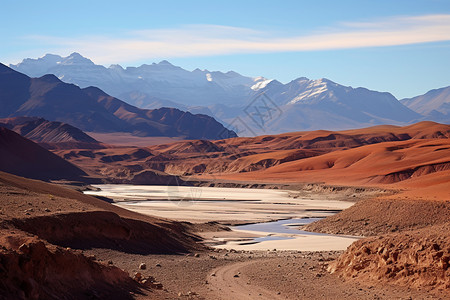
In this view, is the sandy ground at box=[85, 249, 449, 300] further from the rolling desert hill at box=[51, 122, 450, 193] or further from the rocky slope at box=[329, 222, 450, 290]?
the rolling desert hill at box=[51, 122, 450, 193]

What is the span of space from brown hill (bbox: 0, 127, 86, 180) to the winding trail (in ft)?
220

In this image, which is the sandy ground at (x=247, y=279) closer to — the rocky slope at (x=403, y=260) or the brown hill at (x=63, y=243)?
the rocky slope at (x=403, y=260)

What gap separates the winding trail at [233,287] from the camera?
17938 mm

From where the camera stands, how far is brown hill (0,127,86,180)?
284 feet

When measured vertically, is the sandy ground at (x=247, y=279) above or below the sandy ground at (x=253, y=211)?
above


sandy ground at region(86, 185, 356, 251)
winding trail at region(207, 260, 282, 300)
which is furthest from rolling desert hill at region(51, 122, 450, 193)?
winding trail at region(207, 260, 282, 300)

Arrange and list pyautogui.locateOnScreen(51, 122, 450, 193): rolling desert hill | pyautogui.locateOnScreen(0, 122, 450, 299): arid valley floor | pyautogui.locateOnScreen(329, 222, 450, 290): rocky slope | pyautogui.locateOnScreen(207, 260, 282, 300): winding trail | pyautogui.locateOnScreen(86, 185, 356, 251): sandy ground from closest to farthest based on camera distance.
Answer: pyautogui.locateOnScreen(0, 122, 450, 299): arid valley floor → pyautogui.locateOnScreen(329, 222, 450, 290): rocky slope → pyautogui.locateOnScreen(207, 260, 282, 300): winding trail → pyautogui.locateOnScreen(86, 185, 356, 251): sandy ground → pyautogui.locateOnScreen(51, 122, 450, 193): rolling desert hill

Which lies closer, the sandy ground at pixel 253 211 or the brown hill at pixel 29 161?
the sandy ground at pixel 253 211

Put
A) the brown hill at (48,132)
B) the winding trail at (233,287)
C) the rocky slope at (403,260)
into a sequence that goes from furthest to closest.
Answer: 1. the brown hill at (48,132)
2. the winding trail at (233,287)
3. the rocky slope at (403,260)

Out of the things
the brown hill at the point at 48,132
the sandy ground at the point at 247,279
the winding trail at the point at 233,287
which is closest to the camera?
the sandy ground at the point at 247,279

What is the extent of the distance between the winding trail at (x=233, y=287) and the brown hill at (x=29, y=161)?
66.9 metres

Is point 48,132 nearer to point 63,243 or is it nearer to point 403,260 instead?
point 63,243

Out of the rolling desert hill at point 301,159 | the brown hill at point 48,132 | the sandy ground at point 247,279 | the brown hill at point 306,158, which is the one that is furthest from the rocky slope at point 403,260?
the brown hill at point 48,132

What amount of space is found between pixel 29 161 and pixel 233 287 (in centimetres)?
7682
